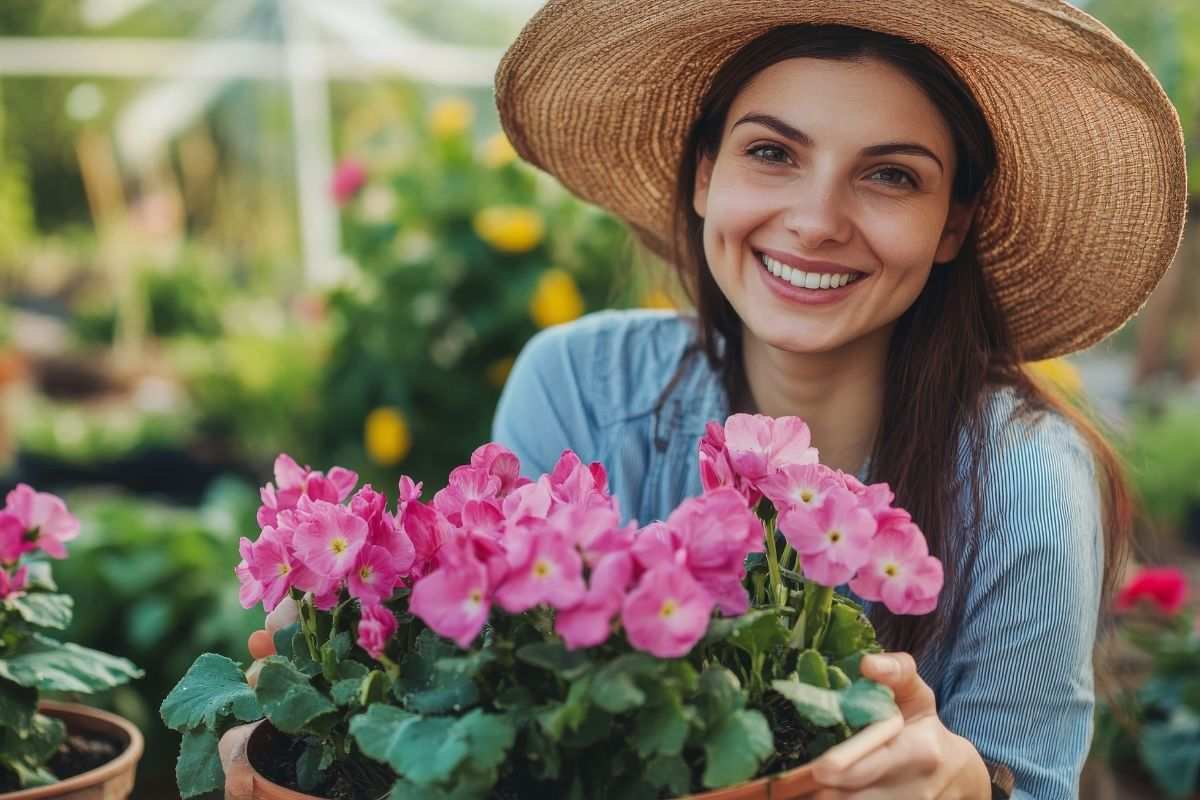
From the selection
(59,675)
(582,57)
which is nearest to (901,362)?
(582,57)

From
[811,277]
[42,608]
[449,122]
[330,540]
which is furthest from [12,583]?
[449,122]

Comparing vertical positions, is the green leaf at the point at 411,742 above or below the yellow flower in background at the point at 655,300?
above

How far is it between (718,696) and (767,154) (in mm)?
822

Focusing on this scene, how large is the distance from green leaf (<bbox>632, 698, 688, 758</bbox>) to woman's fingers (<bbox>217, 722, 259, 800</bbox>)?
31 cm

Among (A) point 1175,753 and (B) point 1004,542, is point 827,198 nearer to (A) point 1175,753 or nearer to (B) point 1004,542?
(B) point 1004,542

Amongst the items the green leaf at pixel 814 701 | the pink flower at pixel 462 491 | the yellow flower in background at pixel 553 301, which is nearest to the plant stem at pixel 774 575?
the green leaf at pixel 814 701

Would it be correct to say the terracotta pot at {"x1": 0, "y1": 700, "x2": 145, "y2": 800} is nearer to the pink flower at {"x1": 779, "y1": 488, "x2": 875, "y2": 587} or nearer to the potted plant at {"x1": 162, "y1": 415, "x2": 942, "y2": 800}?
the potted plant at {"x1": 162, "y1": 415, "x2": 942, "y2": 800}

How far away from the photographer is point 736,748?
879 mm

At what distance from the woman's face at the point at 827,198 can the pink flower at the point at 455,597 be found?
730mm

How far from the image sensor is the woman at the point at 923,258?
147cm

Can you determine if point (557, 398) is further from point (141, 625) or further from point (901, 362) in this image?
point (141, 625)

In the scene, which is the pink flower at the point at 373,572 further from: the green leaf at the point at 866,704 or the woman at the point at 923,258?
the woman at the point at 923,258

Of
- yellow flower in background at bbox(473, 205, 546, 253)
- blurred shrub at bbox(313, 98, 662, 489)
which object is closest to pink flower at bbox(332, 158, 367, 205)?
blurred shrub at bbox(313, 98, 662, 489)

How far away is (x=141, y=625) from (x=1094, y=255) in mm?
2027
